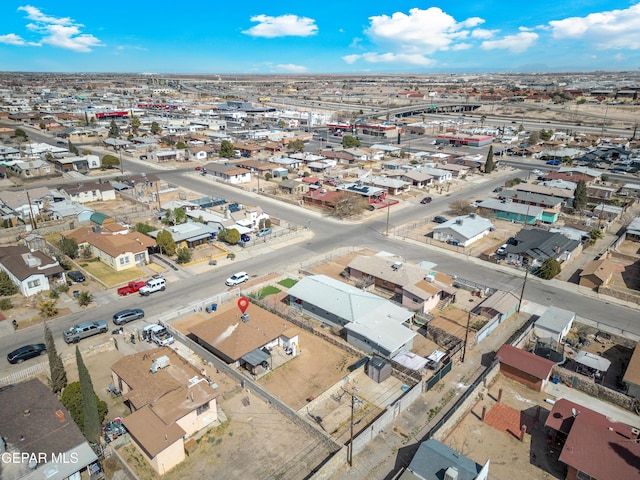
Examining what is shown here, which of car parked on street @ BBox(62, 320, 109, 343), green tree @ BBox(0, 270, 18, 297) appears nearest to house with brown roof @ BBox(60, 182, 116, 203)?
green tree @ BBox(0, 270, 18, 297)

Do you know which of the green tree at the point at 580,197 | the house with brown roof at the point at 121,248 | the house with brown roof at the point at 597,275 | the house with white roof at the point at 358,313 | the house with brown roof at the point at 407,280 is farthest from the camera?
the green tree at the point at 580,197

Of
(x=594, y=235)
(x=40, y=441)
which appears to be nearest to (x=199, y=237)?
(x=40, y=441)

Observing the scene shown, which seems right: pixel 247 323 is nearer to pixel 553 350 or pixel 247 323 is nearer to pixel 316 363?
pixel 316 363

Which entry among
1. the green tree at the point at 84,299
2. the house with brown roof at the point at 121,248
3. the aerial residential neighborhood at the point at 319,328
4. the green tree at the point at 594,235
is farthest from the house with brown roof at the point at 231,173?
the green tree at the point at 594,235

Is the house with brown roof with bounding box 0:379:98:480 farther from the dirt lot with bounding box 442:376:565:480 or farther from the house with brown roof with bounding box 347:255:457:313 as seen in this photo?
the house with brown roof with bounding box 347:255:457:313

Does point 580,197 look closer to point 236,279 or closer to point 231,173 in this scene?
point 236,279

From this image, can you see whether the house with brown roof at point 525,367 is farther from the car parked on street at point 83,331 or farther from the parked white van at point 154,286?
the car parked on street at point 83,331

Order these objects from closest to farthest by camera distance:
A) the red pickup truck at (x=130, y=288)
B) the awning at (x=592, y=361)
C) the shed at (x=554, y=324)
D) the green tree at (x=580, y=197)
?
Answer: the awning at (x=592, y=361) < the shed at (x=554, y=324) < the red pickup truck at (x=130, y=288) < the green tree at (x=580, y=197)
